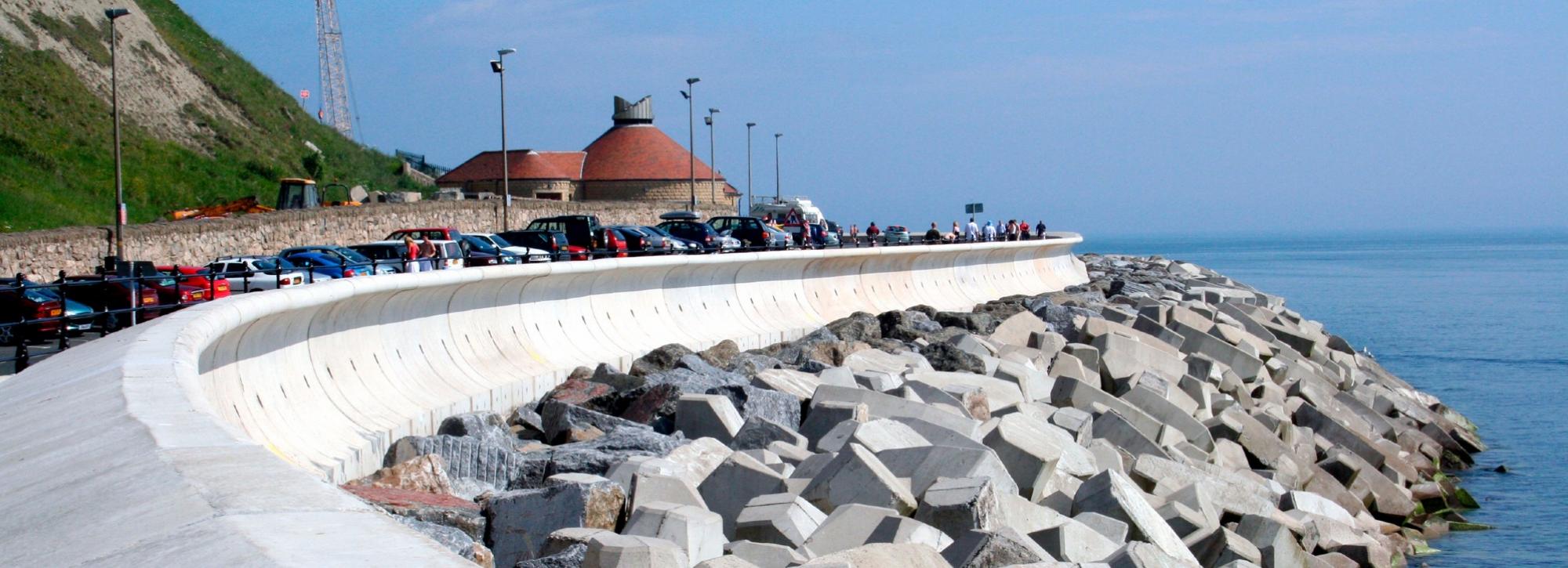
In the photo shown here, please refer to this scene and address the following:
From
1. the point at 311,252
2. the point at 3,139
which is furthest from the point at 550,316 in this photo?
the point at 3,139

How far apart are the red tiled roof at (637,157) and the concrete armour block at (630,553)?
95466 millimetres

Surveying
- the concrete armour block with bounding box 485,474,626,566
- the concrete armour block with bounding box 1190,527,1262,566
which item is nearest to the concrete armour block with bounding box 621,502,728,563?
the concrete armour block with bounding box 485,474,626,566

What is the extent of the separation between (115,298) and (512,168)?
83532 mm

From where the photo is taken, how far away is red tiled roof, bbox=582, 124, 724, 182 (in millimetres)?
105875

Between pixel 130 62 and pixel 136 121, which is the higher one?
pixel 130 62

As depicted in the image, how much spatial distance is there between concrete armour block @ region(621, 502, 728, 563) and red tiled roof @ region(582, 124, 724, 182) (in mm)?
94402

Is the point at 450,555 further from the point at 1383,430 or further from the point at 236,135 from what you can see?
the point at 236,135

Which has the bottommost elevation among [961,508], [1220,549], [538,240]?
[1220,549]

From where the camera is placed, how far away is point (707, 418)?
11.1 m

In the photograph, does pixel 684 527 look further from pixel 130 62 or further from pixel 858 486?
pixel 130 62

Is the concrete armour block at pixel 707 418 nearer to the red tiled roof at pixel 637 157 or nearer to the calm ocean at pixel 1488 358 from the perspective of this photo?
the calm ocean at pixel 1488 358

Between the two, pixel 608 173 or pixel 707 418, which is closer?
pixel 707 418

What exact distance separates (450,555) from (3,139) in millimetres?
52677

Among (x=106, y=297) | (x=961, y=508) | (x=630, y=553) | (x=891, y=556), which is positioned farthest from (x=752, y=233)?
(x=630, y=553)
